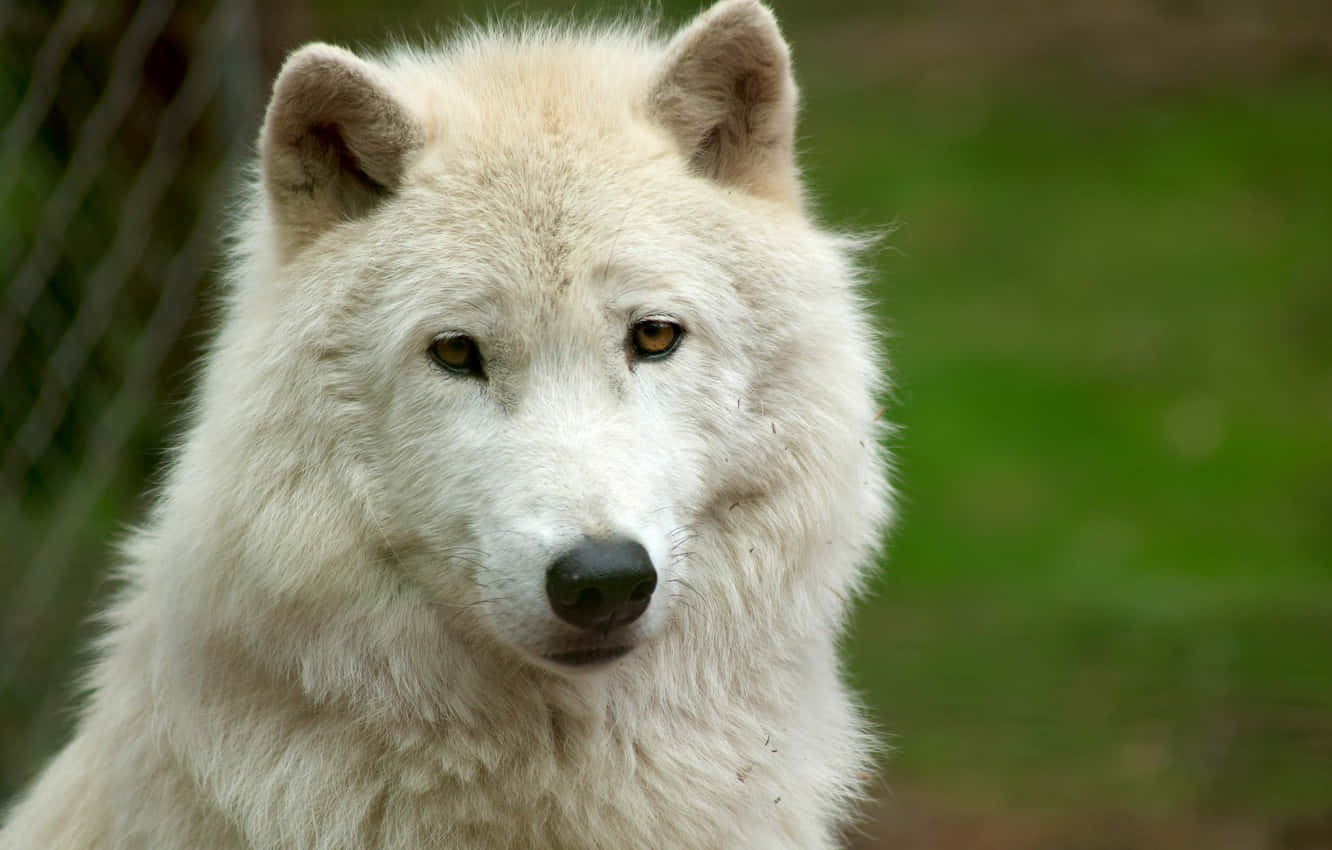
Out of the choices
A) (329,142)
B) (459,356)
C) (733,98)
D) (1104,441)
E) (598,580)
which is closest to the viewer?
(598,580)

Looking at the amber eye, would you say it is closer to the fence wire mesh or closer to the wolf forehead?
the wolf forehead

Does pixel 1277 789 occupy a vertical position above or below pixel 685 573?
below

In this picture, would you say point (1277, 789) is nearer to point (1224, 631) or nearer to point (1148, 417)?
point (1224, 631)

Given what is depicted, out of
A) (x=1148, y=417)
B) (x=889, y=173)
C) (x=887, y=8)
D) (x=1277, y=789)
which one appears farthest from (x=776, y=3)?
(x=1277, y=789)

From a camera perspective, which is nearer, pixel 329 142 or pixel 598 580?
pixel 598 580

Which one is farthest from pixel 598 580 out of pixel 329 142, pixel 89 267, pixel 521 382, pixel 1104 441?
pixel 1104 441

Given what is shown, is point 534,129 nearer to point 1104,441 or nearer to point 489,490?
point 489,490

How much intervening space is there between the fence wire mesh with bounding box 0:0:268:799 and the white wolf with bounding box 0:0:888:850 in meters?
2.66

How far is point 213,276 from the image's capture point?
6973mm

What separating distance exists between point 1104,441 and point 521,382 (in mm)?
7916

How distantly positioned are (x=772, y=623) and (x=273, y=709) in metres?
1.18

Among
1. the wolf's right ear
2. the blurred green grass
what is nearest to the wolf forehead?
the wolf's right ear

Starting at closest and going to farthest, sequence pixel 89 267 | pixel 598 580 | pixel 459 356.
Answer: pixel 598 580 < pixel 459 356 < pixel 89 267

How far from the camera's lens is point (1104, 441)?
416 inches
